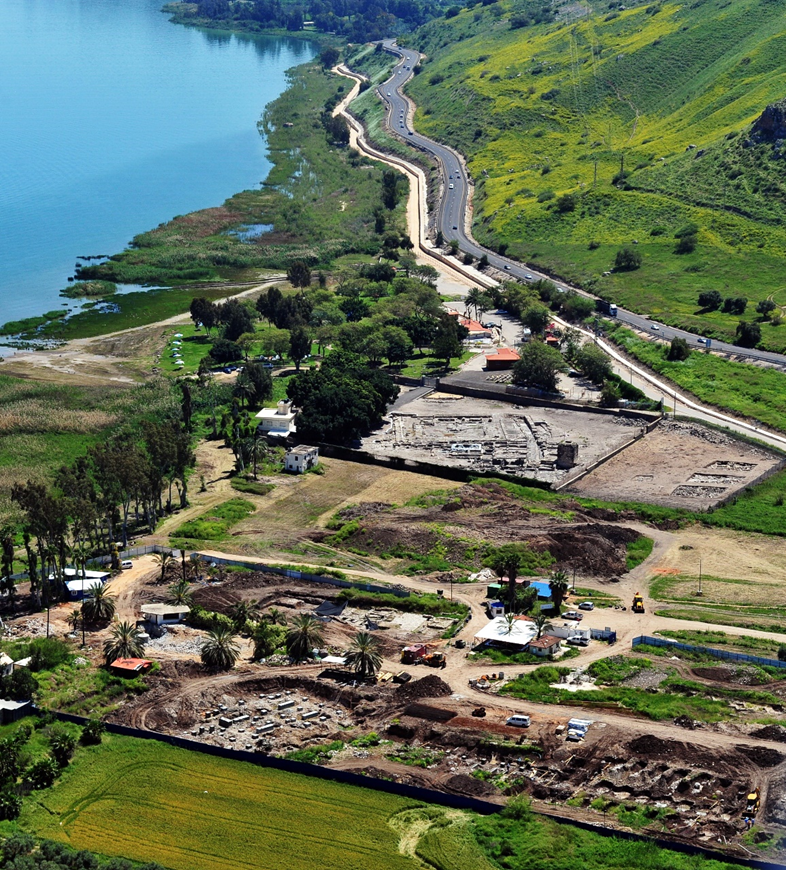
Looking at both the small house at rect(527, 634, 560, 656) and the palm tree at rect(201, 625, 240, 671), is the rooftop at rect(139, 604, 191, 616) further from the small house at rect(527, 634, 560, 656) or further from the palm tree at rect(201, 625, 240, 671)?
the small house at rect(527, 634, 560, 656)

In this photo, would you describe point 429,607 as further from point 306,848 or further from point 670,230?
point 670,230

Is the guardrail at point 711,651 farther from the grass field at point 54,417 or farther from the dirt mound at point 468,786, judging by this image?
the grass field at point 54,417

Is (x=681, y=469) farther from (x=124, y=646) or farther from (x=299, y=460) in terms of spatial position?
(x=124, y=646)

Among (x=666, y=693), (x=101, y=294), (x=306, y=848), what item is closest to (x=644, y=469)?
(x=666, y=693)

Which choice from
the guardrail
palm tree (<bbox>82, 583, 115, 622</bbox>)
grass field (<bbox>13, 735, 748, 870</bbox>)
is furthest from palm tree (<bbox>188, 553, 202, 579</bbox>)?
the guardrail

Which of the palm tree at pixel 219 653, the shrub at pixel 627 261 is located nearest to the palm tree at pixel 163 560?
the palm tree at pixel 219 653
